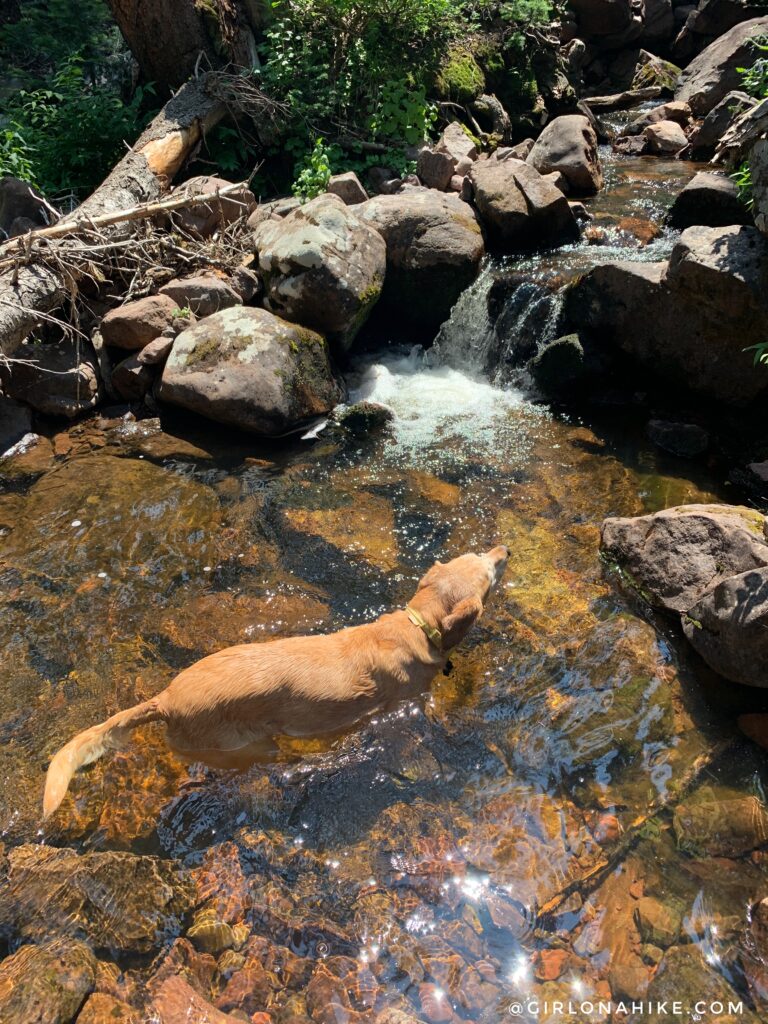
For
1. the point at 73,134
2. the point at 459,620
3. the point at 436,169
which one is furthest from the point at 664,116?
the point at 459,620

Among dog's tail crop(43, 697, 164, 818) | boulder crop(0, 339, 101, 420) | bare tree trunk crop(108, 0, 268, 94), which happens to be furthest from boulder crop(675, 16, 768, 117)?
dog's tail crop(43, 697, 164, 818)

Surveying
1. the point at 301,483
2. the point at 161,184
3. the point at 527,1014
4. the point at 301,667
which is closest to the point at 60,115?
the point at 161,184

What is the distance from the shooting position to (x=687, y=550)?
5039 mm

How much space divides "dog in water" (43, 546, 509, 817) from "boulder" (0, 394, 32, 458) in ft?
14.9

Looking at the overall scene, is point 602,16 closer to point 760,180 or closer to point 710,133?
point 710,133

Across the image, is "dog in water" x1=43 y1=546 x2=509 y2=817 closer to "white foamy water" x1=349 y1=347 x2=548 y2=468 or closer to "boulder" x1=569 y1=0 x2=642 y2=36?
"white foamy water" x1=349 y1=347 x2=548 y2=468

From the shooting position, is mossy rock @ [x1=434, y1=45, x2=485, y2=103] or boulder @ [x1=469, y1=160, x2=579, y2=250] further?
mossy rock @ [x1=434, y1=45, x2=485, y2=103]

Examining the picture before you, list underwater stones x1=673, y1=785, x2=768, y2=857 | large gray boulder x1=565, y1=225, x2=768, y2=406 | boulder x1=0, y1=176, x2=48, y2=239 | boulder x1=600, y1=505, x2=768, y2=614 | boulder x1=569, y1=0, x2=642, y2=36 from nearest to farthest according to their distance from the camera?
1. underwater stones x1=673, y1=785, x2=768, y2=857
2. boulder x1=600, y1=505, x2=768, y2=614
3. large gray boulder x1=565, y1=225, x2=768, y2=406
4. boulder x1=0, y1=176, x2=48, y2=239
5. boulder x1=569, y1=0, x2=642, y2=36

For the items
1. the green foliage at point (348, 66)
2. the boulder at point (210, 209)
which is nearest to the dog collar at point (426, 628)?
the boulder at point (210, 209)

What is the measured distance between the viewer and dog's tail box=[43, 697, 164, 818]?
3362 mm

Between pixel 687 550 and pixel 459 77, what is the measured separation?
11.6 m

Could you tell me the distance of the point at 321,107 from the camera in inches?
424

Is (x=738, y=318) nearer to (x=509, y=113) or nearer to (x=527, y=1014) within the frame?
(x=527, y=1014)

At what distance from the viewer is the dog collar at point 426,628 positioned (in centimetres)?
425
